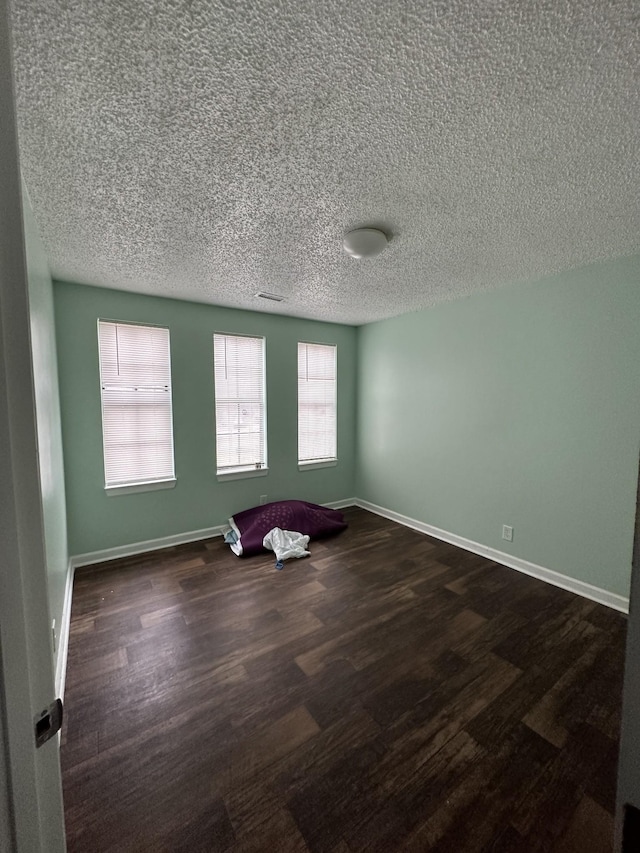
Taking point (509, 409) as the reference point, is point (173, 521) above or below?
below

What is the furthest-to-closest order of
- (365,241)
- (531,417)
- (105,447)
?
(105,447) < (531,417) < (365,241)

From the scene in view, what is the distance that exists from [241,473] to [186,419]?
0.86 metres

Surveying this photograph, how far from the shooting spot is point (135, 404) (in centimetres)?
321

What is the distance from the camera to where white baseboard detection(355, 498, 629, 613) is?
245 cm

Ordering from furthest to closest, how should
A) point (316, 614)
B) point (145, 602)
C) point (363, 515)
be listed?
1. point (363, 515)
2. point (145, 602)
3. point (316, 614)

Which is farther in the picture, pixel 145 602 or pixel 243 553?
pixel 243 553

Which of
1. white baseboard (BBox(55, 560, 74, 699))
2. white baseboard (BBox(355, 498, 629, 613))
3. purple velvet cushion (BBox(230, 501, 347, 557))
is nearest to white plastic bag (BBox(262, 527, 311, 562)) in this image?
purple velvet cushion (BBox(230, 501, 347, 557))

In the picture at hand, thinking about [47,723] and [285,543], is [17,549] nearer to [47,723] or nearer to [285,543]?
[47,723]

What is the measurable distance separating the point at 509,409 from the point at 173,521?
3491 mm

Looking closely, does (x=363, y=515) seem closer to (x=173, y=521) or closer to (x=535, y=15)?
(x=173, y=521)

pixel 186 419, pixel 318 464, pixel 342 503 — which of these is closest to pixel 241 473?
pixel 186 419

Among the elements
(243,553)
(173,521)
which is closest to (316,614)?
(243,553)

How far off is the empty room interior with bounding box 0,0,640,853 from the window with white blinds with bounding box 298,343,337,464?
19.0 inches

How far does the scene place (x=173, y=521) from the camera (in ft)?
11.3
